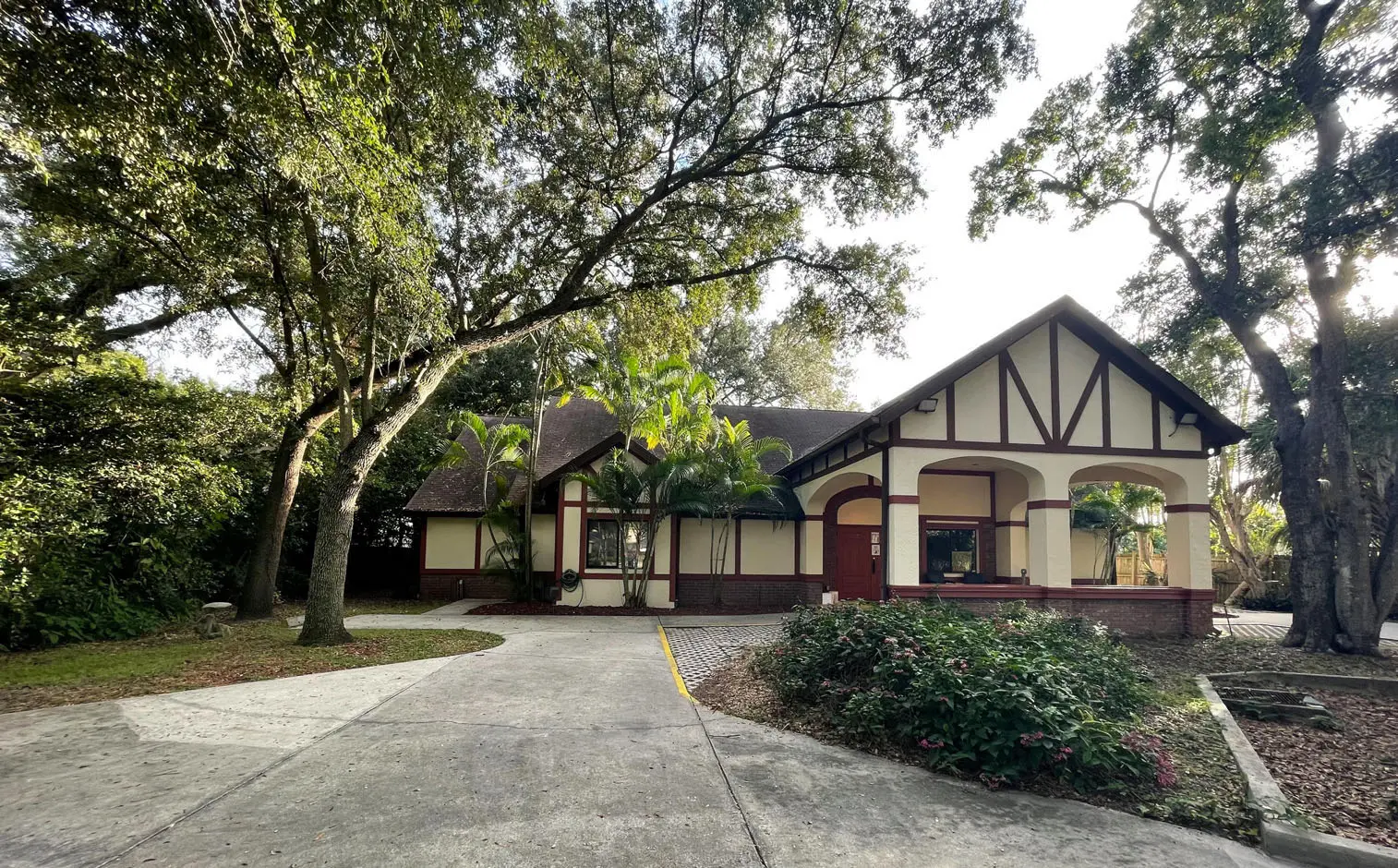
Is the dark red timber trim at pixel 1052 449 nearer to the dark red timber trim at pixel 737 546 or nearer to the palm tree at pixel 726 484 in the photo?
the palm tree at pixel 726 484

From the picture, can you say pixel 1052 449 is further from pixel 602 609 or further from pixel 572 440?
pixel 572 440

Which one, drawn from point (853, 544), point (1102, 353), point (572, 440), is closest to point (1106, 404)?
point (1102, 353)

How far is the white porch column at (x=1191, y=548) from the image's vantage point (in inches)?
465

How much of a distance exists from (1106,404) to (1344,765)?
7.77 meters

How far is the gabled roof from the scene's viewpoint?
440 inches

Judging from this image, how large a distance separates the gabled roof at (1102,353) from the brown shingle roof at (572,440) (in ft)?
20.7

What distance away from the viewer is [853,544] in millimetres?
16094

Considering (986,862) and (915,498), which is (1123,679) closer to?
(986,862)

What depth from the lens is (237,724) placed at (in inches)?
221

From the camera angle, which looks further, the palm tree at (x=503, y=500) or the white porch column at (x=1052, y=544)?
the palm tree at (x=503, y=500)

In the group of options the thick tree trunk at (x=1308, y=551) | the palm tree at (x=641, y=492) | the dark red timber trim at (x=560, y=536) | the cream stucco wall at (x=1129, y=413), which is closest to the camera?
the thick tree trunk at (x=1308, y=551)

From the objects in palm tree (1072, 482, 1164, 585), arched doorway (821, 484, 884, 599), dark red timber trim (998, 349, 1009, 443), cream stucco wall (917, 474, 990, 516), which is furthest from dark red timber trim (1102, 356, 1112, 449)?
palm tree (1072, 482, 1164, 585)

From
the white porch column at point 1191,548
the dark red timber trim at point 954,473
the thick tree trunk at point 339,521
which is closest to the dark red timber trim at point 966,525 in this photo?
the dark red timber trim at point 954,473

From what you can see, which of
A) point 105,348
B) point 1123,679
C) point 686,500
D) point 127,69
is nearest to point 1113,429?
point 1123,679
